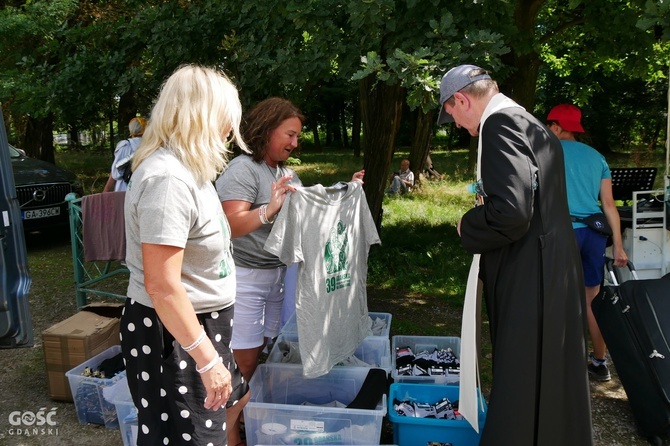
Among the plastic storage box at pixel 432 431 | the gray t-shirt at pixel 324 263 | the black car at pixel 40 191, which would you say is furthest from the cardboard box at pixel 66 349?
the black car at pixel 40 191

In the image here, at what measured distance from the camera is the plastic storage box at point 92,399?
3.66 m

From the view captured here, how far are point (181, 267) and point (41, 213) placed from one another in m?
7.60

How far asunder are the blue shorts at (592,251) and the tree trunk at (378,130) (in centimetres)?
317

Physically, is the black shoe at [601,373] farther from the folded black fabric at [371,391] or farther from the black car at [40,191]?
the black car at [40,191]

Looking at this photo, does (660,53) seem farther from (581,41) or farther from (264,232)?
(264,232)

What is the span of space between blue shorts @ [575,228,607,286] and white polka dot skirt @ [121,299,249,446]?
270 centimetres

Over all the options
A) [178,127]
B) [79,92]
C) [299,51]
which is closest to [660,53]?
[299,51]

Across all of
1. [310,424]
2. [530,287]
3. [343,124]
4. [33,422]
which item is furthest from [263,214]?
[343,124]

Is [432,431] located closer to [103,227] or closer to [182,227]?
[182,227]

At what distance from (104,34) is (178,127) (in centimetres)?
515

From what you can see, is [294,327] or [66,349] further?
[294,327]

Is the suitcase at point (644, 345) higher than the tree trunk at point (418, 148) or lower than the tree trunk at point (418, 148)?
lower

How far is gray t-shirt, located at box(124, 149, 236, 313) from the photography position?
1865 millimetres

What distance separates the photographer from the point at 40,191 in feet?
28.1
